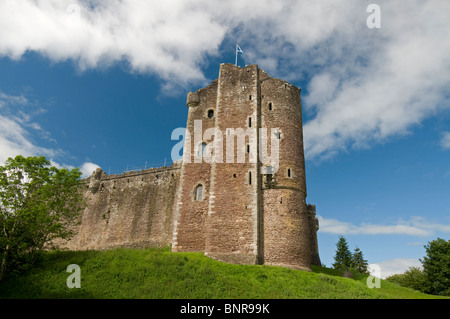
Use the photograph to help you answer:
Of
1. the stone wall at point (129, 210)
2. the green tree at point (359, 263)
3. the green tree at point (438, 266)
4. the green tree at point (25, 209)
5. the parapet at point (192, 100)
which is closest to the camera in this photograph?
the green tree at point (25, 209)

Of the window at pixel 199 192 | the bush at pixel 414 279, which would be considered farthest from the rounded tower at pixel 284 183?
the bush at pixel 414 279

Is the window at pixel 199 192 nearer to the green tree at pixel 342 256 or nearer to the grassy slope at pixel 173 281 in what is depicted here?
the grassy slope at pixel 173 281

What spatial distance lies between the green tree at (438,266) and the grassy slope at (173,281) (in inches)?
790

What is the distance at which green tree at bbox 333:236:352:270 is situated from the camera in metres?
56.6

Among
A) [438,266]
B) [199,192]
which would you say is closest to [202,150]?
[199,192]

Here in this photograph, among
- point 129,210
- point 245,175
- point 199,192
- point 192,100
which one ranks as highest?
point 192,100

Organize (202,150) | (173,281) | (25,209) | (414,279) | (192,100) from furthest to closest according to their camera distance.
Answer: (414,279), (192,100), (202,150), (25,209), (173,281)

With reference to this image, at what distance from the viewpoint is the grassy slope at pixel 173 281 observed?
21.2 meters

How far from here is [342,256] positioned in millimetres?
58281

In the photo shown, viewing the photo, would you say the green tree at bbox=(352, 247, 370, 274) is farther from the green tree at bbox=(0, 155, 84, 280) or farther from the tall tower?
the green tree at bbox=(0, 155, 84, 280)

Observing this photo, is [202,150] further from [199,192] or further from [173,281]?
[173,281]

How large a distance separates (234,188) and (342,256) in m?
36.9

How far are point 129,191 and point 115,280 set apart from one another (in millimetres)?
16626
